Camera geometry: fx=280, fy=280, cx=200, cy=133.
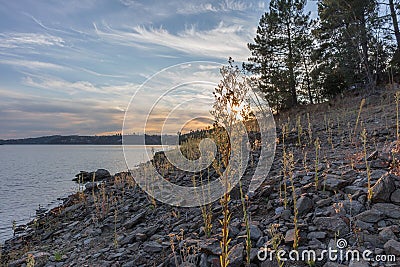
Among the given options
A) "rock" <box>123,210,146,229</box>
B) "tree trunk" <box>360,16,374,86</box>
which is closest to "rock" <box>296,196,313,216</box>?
"rock" <box>123,210,146,229</box>

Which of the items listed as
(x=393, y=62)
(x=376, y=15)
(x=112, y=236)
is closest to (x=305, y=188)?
(x=112, y=236)

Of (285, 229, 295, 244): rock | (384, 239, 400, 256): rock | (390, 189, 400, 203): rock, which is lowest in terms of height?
(285, 229, 295, 244): rock

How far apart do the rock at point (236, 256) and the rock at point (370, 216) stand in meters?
Result: 1.30

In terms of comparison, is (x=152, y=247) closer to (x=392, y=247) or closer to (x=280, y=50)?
(x=392, y=247)

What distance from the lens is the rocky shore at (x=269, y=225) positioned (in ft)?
9.37

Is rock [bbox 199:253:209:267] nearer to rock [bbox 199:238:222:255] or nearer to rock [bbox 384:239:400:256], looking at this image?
rock [bbox 199:238:222:255]

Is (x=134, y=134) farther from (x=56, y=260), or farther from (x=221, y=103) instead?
(x=221, y=103)

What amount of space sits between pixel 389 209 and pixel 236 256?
1.75 meters

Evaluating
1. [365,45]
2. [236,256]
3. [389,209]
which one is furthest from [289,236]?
[365,45]

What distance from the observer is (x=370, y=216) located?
9.75ft

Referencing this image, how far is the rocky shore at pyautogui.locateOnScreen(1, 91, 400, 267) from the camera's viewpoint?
112 inches

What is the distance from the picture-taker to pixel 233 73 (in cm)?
279

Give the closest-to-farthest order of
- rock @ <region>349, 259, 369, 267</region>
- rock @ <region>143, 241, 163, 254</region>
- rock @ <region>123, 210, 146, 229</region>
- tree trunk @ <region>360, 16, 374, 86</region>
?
rock @ <region>349, 259, 369, 267</region> < rock @ <region>143, 241, 163, 254</region> < rock @ <region>123, 210, 146, 229</region> < tree trunk @ <region>360, 16, 374, 86</region>

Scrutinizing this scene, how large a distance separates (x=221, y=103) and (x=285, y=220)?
1.74 meters
